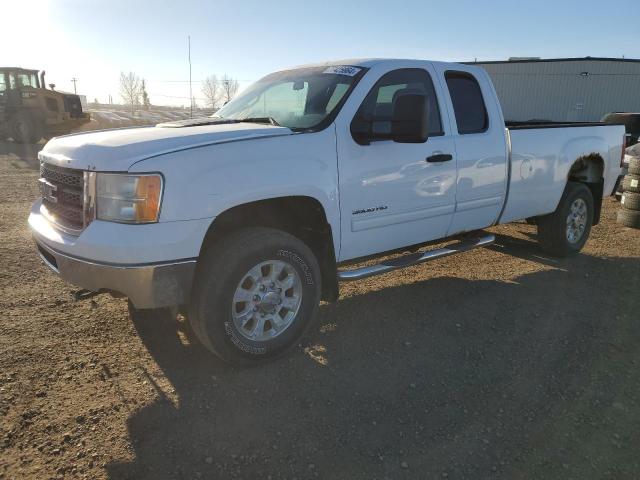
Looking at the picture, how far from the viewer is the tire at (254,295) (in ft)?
10.2

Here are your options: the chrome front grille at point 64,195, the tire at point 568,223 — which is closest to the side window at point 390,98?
the chrome front grille at point 64,195

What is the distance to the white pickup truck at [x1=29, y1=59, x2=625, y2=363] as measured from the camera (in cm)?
287

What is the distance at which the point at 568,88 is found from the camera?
102 ft

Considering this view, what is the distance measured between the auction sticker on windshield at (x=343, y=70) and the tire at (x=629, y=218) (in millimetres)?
6168

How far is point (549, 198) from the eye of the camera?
561cm

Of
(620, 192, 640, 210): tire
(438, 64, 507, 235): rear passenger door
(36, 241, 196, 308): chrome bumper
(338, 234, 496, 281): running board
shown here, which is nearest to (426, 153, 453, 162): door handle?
(438, 64, 507, 235): rear passenger door

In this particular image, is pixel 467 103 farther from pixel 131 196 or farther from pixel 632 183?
pixel 632 183

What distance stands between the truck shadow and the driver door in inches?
30.0

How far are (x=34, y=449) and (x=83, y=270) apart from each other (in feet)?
3.14

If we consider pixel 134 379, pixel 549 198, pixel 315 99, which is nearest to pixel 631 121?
pixel 549 198

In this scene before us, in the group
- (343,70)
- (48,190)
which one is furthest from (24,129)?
(343,70)

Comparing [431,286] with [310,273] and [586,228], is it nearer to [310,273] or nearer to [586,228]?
[310,273]

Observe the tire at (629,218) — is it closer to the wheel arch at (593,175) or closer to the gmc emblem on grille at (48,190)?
the wheel arch at (593,175)

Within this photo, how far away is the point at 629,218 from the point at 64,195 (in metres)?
8.11
